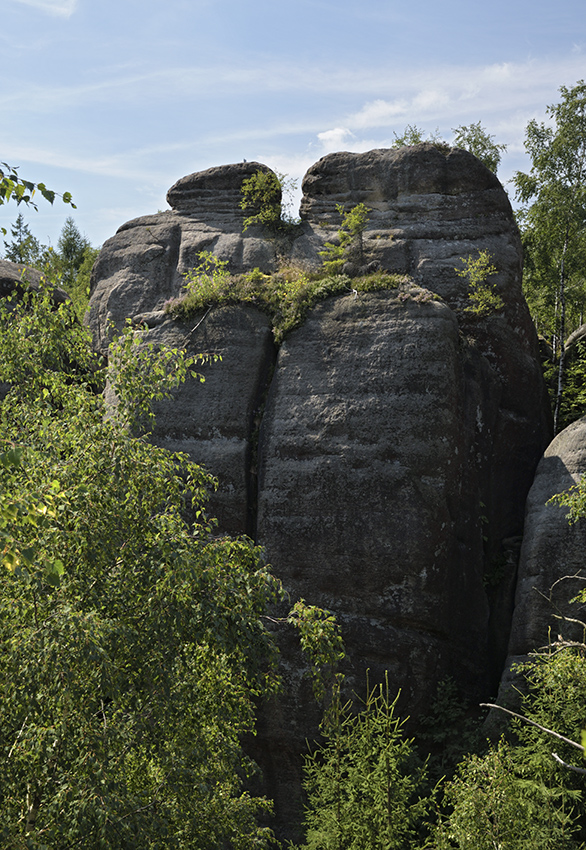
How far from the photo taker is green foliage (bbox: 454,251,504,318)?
14388mm

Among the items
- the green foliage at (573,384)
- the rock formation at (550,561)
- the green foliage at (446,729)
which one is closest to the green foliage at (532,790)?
the green foliage at (446,729)

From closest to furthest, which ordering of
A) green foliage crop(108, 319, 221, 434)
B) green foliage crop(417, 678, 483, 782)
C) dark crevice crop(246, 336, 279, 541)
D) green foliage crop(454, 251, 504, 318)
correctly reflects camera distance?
green foliage crop(108, 319, 221, 434), green foliage crop(417, 678, 483, 782), dark crevice crop(246, 336, 279, 541), green foliage crop(454, 251, 504, 318)

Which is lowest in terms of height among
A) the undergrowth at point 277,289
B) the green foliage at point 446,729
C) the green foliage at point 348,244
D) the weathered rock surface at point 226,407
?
the green foliage at point 446,729

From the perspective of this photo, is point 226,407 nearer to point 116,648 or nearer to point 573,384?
point 573,384

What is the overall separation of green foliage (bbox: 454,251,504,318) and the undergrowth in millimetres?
1554

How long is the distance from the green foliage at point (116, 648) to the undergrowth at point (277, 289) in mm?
6360

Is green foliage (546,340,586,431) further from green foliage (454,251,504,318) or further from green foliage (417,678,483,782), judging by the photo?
green foliage (417,678,483,782)

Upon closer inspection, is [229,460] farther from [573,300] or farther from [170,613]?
[573,300]

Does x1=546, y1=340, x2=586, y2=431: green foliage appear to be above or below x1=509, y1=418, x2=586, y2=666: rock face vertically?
above

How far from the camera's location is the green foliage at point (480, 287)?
47.2ft

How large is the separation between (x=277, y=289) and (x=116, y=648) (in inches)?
389

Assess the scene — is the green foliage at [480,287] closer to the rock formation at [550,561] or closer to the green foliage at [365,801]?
the rock formation at [550,561]

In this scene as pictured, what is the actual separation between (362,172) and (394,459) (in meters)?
7.43

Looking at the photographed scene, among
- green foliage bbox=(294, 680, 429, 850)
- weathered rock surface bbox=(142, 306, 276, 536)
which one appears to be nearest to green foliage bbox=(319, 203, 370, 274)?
weathered rock surface bbox=(142, 306, 276, 536)
